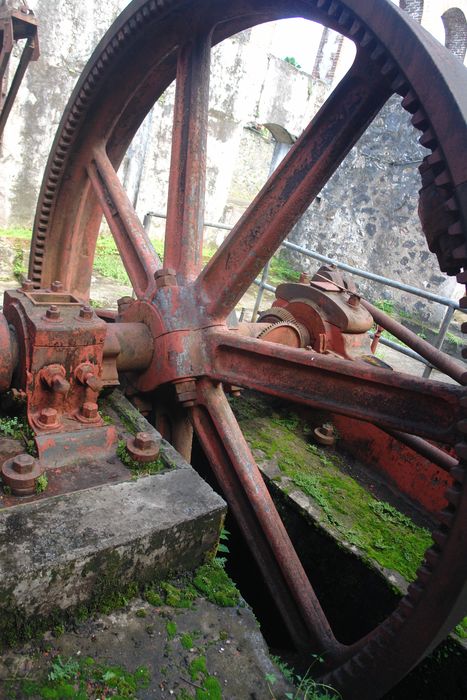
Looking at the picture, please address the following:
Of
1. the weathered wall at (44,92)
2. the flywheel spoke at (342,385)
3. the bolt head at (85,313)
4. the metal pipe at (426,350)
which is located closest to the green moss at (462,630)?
the flywheel spoke at (342,385)

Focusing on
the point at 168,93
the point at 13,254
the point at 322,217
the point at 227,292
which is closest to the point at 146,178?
the point at 168,93

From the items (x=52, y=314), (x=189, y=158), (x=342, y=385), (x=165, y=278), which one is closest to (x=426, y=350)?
(x=342, y=385)

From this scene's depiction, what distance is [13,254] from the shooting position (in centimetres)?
556

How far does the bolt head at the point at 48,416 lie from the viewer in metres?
1.74

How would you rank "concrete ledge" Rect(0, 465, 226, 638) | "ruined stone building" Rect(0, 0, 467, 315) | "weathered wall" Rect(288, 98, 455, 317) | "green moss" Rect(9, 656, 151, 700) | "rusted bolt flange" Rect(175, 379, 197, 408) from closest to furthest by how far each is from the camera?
1. "green moss" Rect(9, 656, 151, 700)
2. "concrete ledge" Rect(0, 465, 226, 638)
3. "rusted bolt flange" Rect(175, 379, 197, 408)
4. "ruined stone building" Rect(0, 0, 467, 315)
5. "weathered wall" Rect(288, 98, 455, 317)

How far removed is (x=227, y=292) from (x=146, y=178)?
6.13 metres

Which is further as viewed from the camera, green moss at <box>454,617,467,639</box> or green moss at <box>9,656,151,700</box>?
green moss at <box>454,617,467,639</box>

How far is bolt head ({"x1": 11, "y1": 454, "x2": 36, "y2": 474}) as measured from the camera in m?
1.53

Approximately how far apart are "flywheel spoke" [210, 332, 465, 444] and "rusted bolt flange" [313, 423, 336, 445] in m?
0.97

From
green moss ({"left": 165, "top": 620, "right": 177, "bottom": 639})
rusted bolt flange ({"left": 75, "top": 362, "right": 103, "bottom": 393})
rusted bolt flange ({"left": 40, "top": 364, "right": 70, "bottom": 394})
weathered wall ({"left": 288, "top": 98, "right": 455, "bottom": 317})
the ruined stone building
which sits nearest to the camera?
green moss ({"left": 165, "top": 620, "right": 177, "bottom": 639})

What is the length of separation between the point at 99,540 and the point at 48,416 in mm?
524

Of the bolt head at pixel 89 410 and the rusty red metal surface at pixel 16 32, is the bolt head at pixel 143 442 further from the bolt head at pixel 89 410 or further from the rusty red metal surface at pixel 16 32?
the rusty red metal surface at pixel 16 32

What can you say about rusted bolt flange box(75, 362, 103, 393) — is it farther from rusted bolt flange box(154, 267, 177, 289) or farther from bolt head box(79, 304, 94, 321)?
rusted bolt flange box(154, 267, 177, 289)

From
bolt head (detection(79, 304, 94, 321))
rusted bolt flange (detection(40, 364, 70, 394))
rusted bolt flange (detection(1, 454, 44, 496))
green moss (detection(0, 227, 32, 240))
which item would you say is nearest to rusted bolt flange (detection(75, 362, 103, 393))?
Answer: rusted bolt flange (detection(40, 364, 70, 394))
